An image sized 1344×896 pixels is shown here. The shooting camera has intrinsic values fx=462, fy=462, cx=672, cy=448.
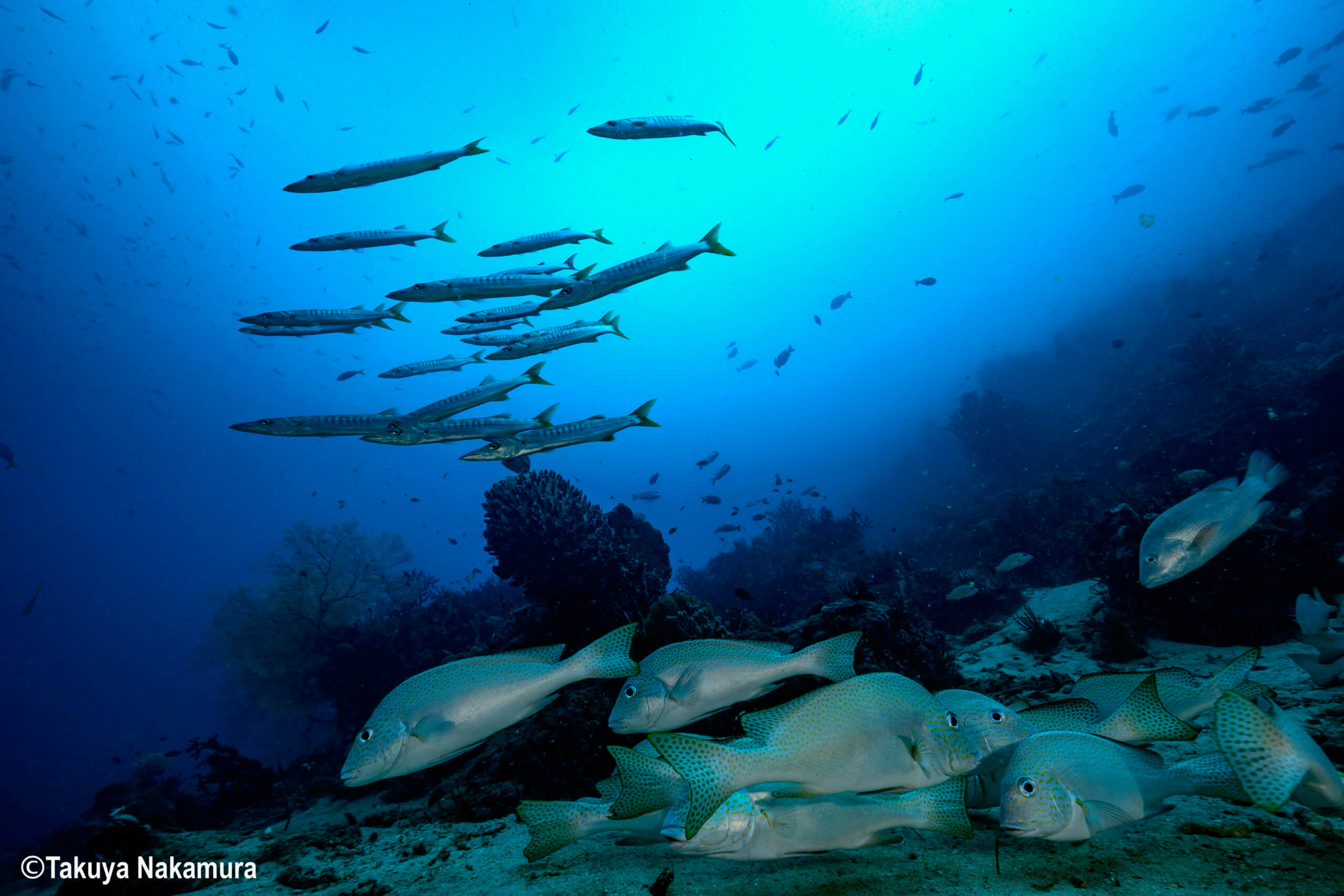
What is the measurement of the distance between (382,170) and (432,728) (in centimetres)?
583

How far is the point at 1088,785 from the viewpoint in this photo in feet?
5.42

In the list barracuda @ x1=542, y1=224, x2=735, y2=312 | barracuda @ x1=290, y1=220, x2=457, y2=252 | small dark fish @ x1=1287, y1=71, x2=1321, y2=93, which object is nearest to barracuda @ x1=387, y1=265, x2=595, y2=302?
barracuda @ x1=542, y1=224, x2=735, y2=312

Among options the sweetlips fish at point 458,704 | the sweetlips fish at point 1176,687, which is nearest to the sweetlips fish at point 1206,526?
the sweetlips fish at point 1176,687

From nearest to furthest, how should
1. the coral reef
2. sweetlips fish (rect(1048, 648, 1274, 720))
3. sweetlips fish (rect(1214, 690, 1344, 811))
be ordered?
sweetlips fish (rect(1214, 690, 1344, 811))
sweetlips fish (rect(1048, 648, 1274, 720))
the coral reef

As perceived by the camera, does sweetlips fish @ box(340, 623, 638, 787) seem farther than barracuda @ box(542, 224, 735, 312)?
No

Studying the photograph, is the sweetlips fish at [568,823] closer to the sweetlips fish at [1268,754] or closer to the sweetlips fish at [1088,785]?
the sweetlips fish at [1088,785]

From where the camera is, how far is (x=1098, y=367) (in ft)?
99.4

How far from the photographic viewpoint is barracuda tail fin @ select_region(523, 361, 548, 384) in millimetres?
5438

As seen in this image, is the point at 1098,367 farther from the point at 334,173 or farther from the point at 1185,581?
the point at 334,173

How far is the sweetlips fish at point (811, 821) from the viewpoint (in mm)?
1703

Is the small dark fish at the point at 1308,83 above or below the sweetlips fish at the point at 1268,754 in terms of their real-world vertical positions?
above

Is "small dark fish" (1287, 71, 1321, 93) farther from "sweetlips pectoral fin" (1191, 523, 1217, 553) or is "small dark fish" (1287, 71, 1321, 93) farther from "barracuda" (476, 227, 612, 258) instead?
"barracuda" (476, 227, 612, 258)

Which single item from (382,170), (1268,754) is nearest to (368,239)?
(382,170)

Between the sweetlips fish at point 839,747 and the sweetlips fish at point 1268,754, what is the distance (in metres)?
0.74
